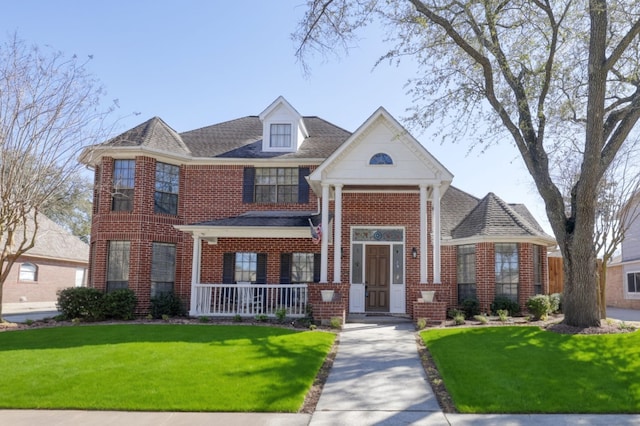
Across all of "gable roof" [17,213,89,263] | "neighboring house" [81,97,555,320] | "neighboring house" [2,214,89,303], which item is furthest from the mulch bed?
"gable roof" [17,213,89,263]

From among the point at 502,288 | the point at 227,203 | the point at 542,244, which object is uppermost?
the point at 227,203

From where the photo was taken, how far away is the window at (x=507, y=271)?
16234 mm

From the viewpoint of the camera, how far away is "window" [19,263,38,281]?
26.7 m

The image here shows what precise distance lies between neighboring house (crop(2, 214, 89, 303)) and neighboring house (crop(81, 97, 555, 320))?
36.3 ft

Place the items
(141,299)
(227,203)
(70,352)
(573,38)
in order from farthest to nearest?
→ (227,203) < (141,299) < (573,38) < (70,352)

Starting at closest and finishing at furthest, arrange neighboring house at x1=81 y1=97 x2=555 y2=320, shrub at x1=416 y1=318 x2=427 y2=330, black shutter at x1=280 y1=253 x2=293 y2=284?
shrub at x1=416 y1=318 x2=427 y2=330 → neighboring house at x1=81 y1=97 x2=555 y2=320 → black shutter at x1=280 y1=253 x2=293 y2=284

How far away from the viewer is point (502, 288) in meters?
16.3

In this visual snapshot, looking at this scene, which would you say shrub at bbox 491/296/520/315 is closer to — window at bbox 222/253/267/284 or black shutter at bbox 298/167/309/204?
black shutter at bbox 298/167/309/204

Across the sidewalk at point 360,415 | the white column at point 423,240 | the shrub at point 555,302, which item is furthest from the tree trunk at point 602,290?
the sidewalk at point 360,415

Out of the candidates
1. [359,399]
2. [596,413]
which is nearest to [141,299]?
[359,399]

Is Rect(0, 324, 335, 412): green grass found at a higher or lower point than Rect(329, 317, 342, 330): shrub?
lower

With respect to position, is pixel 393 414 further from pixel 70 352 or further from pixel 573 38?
pixel 573 38

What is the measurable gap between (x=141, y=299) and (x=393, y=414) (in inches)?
450

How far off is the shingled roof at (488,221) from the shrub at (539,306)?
215cm
